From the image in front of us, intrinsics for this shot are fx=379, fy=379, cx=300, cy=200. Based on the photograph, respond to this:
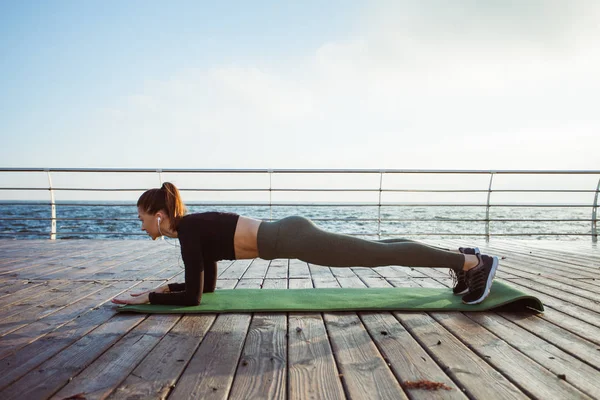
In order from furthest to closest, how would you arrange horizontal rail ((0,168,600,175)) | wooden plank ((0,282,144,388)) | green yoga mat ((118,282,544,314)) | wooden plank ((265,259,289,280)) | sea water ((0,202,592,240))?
horizontal rail ((0,168,600,175)) → sea water ((0,202,592,240)) → wooden plank ((265,259,289,280)) → green yoga mat ((118,282,544,314)) → wooden plank ((0,282,144,388))

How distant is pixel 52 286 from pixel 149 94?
9.63 metres

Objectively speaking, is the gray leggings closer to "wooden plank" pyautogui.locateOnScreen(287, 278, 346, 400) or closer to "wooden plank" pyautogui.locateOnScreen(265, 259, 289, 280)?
"wooden plank" pyautogui.locateOnScreen(287, 278, 346, 400)

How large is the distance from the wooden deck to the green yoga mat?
56 mm

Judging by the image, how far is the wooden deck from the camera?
91 cm

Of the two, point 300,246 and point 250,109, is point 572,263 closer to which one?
point 300,246

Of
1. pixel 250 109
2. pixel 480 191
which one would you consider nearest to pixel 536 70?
pixel 480 191

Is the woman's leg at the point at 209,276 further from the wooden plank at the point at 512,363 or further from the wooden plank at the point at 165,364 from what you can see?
the wooden plank at the point at 512,363

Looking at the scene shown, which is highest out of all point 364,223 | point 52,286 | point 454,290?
point 454,290

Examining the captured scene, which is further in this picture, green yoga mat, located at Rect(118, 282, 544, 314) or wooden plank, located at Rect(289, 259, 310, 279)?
wooden plank, located at Rect(289, 259, 310, 279)

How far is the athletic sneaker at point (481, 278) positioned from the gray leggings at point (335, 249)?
0.55ft

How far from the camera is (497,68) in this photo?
22.0 ft

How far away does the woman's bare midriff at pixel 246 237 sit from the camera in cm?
167

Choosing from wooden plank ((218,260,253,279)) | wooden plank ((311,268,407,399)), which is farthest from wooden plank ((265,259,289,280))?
wooden plank ((311,268,407,399))

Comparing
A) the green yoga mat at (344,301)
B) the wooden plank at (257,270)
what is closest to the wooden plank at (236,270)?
the wooden plank at (257,270)
